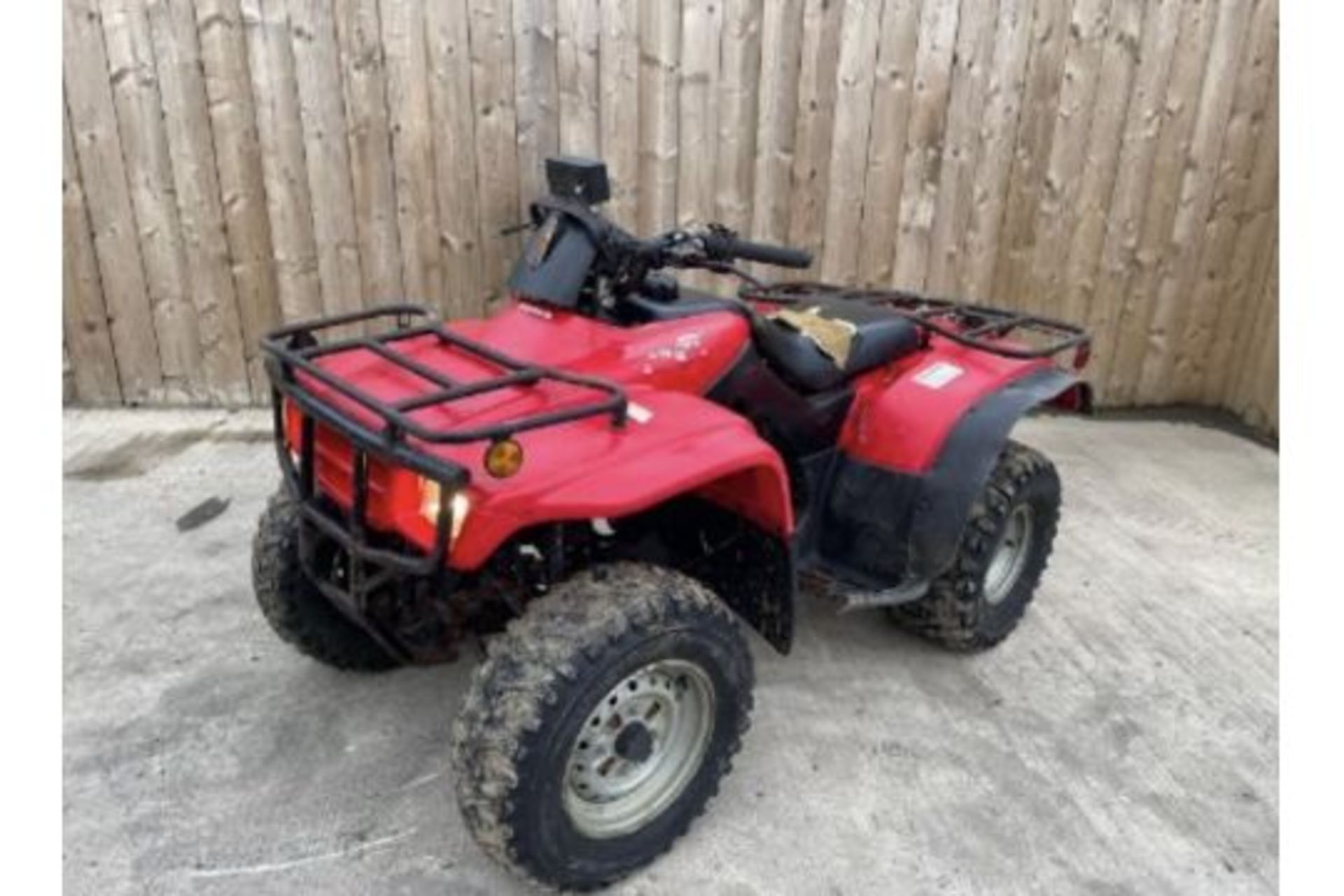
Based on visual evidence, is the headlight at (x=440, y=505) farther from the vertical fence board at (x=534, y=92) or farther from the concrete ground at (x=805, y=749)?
the vertical fence board at (x=534, y=92)

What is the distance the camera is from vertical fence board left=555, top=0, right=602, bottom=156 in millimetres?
4742

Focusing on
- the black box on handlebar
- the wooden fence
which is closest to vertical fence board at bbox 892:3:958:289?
the wooden fence

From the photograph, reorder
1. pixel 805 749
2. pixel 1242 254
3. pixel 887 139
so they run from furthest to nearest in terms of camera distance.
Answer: pixel 1242 254, pixel 887 139, pixel 805 749

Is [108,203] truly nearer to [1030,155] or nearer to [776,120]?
[776,120]

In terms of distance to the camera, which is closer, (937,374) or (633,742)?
(633,742)

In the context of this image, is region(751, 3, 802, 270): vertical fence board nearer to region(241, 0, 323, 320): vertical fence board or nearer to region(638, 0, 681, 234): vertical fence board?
region(638, 0, 681, 234): vertical fence board

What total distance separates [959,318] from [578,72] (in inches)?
86.6

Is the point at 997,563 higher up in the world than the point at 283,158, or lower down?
lower down

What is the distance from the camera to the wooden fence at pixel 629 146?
4719 millimetres

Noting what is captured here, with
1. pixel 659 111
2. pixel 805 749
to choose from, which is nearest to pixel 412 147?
pixel 659 111

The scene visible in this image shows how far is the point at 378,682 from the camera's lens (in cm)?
328

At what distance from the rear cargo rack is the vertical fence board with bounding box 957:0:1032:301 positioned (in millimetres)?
1738

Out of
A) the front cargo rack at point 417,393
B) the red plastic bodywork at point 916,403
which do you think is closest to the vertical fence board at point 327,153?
the front cargo rack at point 417,393

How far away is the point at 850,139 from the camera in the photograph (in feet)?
16.9
